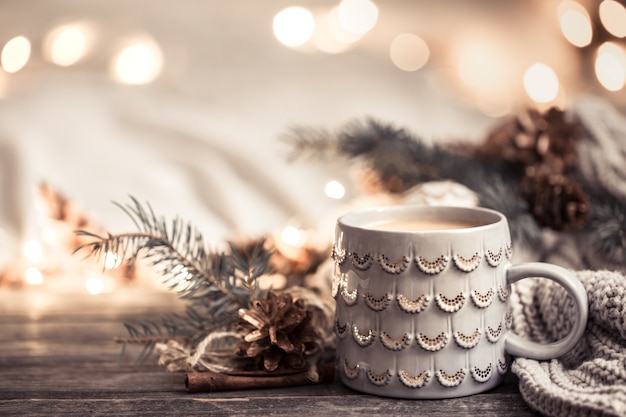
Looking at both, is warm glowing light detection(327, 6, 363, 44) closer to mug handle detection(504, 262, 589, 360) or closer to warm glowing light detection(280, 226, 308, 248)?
warm glowing light detection(280, 226, 308, 248)

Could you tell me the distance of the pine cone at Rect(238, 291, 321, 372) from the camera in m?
0.68

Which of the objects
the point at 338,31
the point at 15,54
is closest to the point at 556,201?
the point at 338,31

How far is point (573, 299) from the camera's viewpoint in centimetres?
63

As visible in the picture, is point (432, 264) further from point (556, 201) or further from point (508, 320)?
point (556, 201)

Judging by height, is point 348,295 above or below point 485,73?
below

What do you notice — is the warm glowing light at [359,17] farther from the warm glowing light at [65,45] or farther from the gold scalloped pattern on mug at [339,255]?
the gold scalloped pattern on mug at [339,255]

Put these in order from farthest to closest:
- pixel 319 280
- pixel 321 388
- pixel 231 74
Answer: pixel 231 74
pixel 319 280
pixel 321 388

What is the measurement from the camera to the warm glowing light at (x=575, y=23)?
1.38 m

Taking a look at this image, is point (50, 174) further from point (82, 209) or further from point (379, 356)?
point (379, 356)

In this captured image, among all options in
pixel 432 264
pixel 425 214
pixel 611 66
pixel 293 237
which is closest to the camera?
pixel 432 264

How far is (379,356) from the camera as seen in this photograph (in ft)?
2.06

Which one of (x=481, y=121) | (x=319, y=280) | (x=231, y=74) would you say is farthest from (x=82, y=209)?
(x=481, y=121)

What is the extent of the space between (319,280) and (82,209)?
0.63 m

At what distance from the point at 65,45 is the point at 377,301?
3.33 ft
